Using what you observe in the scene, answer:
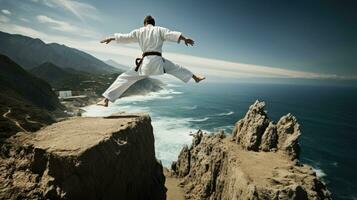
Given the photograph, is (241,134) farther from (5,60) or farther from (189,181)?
(5,60)

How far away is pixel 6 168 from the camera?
9.97m

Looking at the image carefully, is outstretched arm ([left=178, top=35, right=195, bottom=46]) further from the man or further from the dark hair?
the dark hair

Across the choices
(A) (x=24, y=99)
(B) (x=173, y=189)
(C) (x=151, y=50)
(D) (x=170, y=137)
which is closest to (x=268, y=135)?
(B) (x=173, y=189)

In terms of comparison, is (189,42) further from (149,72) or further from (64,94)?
(64,94)

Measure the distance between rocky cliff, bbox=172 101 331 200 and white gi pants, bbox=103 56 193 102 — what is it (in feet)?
40.1

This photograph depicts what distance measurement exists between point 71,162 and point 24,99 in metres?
94.3

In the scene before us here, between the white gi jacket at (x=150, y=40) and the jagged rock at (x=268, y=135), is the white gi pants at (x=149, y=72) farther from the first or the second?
the jagged rock at (x=268, y=135)

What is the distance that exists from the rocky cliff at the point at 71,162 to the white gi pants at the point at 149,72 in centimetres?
271

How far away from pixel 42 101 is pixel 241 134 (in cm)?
9332

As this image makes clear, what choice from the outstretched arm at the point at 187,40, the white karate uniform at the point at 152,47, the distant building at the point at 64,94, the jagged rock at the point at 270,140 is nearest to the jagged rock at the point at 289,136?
the jagged rock at the point at 270,140

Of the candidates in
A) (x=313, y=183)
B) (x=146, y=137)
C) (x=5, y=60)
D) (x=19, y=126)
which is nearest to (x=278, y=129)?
(x=313, y=183)

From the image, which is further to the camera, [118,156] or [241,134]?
[241,134]

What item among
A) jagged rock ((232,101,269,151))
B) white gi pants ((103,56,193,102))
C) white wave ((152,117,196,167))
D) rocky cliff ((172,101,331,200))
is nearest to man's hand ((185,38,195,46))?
white gi pants ((103,56,193,102))

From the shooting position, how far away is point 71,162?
1016 cm
